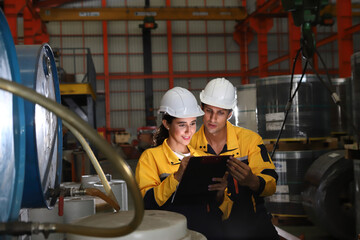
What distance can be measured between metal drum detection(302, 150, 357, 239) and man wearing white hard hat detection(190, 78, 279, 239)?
2170mm

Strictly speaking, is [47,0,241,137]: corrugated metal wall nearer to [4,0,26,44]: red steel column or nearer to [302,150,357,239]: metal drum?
[4,0,26,44]: red steel column

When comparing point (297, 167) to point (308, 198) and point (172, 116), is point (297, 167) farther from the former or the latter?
point (172, 116)

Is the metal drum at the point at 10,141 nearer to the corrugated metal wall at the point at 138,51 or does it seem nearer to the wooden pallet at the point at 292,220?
the wooden pallet at the point at 292,220

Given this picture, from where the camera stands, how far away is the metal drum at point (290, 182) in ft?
17.3

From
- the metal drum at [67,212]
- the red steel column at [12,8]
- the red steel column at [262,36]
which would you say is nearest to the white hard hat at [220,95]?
the metal drum at [67,212]

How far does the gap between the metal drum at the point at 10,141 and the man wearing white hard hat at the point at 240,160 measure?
1.68m

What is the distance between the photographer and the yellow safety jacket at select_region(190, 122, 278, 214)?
268 centimetres

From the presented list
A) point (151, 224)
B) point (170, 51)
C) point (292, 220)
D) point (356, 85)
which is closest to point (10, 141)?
point (151, 224)

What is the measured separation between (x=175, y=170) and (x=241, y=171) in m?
0.42

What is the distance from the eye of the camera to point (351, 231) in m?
4.67

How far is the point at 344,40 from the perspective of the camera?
10.1 metres

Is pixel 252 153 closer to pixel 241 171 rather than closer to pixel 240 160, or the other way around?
pixel 240 160

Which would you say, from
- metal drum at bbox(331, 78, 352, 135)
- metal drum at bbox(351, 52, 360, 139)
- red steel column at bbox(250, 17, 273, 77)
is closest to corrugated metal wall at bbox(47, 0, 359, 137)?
red steel column at bbox(250, 17, 273, 77)

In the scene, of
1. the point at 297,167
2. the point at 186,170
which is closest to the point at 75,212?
the point at 186,170
